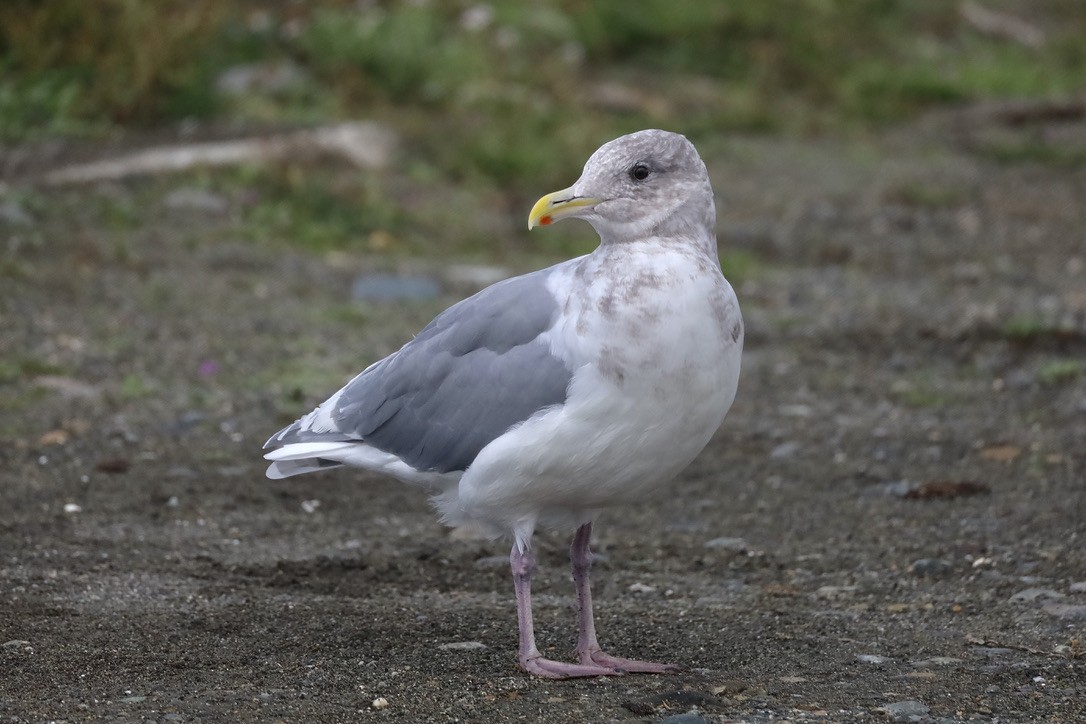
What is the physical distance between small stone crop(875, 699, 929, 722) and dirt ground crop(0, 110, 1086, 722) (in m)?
0.01

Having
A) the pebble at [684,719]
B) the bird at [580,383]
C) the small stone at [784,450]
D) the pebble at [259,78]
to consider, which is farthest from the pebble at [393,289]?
the pebble at [684,719]

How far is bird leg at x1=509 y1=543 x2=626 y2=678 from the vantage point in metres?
3.86

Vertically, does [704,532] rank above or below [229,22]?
below

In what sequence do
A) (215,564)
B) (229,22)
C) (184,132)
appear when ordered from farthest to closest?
1. (229,22)
2. (184,132)
3. (215,564)

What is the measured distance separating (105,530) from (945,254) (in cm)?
571

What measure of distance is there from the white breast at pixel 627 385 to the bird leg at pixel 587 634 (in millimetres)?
305

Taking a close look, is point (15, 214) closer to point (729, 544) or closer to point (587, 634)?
point (729, 544)

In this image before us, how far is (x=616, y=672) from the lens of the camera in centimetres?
388

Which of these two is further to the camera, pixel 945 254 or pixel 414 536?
pixel 945 254

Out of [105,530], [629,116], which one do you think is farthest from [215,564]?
[629,116]

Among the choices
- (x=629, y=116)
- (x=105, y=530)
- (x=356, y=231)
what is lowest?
(x=105, y=530)

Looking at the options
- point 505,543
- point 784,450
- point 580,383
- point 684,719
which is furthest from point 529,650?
point 784,450

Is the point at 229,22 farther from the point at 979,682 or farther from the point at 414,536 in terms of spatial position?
the point at 979,682

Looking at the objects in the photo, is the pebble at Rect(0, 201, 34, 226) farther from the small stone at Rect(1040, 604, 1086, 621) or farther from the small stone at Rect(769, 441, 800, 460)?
the small stone at Rect(1040, 604, 1086, 621)
